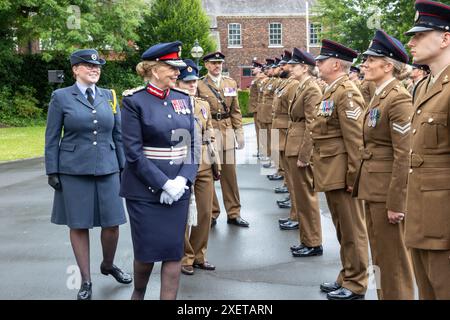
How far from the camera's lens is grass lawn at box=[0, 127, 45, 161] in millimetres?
17844

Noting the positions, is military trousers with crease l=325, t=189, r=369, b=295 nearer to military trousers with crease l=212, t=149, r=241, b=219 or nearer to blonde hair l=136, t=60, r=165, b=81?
blonde hair l=136, t=60, r=165, b=81

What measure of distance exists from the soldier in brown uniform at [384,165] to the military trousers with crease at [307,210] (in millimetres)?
2163

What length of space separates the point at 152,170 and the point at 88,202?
143 centimetres

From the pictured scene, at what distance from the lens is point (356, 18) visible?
4016 centimetres

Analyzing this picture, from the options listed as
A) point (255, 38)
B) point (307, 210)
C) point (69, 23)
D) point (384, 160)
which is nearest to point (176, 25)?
point (69, 23)

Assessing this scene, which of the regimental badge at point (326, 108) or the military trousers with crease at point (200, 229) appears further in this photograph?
the military trousers with crease at point (200, 229)

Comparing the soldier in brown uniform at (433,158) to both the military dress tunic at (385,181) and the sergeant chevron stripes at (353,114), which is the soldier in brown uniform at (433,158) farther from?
the sergeant chevron stripes at (353,114)

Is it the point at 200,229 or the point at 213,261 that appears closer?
the point at 200,229

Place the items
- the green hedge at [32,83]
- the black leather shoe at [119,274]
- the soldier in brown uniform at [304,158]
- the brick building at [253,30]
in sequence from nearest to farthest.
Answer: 1. the black leather shoe at [119,274]
2. the soldier in brown uniform at [304,158]
3. the green hedge at [32,83]
4. the brick building at [253,30]

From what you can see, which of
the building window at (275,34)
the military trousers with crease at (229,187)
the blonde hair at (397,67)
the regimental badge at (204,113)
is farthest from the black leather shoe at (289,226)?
the building window at (275,34)

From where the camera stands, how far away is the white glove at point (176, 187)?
4.48m

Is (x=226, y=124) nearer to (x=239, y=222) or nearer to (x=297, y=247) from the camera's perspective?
(x=239, y=222)

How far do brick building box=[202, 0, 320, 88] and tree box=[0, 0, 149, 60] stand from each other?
19.7 meters
